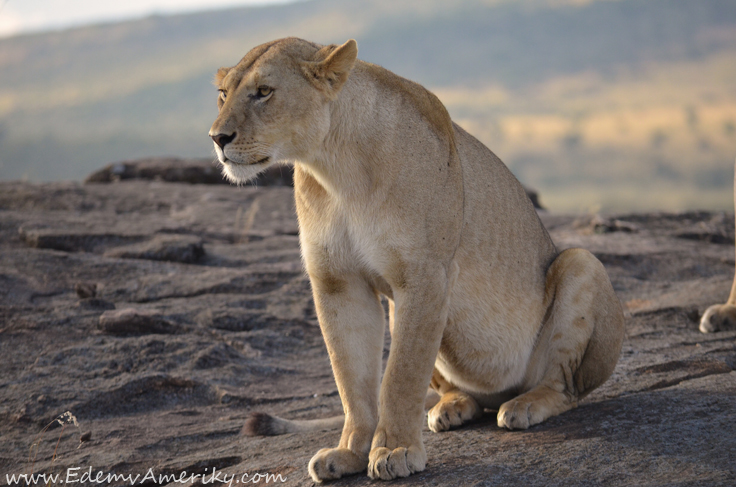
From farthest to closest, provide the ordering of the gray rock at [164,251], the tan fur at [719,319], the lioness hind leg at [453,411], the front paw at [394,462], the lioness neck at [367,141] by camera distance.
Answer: the gray rock at [164,251] < the tan fur at [719,319] < the lioness hind leg at [453,411] < the lioness neck at [367,141] < the front paw at [394,462]

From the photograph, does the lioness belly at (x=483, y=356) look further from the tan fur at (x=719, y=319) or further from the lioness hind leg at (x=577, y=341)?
the tan fur at (x=719, y=319)

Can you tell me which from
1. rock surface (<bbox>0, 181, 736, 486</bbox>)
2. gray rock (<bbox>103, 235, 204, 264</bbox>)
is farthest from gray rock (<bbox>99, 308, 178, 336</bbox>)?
gray rock (<bbox>103, 235, 204, 264</bbox>)

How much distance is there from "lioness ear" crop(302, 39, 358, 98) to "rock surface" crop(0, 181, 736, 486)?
1982 millimetres

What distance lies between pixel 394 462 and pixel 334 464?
0.33m

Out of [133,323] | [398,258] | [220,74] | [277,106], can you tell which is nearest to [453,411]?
[398,258]

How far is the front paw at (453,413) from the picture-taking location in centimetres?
425

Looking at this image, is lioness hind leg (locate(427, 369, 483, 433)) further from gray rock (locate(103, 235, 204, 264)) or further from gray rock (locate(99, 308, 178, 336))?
gray rock (locate(103, 235, 204, 264))

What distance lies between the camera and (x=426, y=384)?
3582 millimetres

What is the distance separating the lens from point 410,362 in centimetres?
354

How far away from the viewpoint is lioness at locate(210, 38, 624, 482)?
11.6 feet

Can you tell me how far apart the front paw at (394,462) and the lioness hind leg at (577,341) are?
105cm

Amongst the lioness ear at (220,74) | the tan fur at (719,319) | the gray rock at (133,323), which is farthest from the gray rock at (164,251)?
the tan fur at (719,319)

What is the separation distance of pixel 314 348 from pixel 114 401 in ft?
6.85

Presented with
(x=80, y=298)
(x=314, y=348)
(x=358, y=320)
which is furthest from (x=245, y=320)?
(x=358, y=320)
